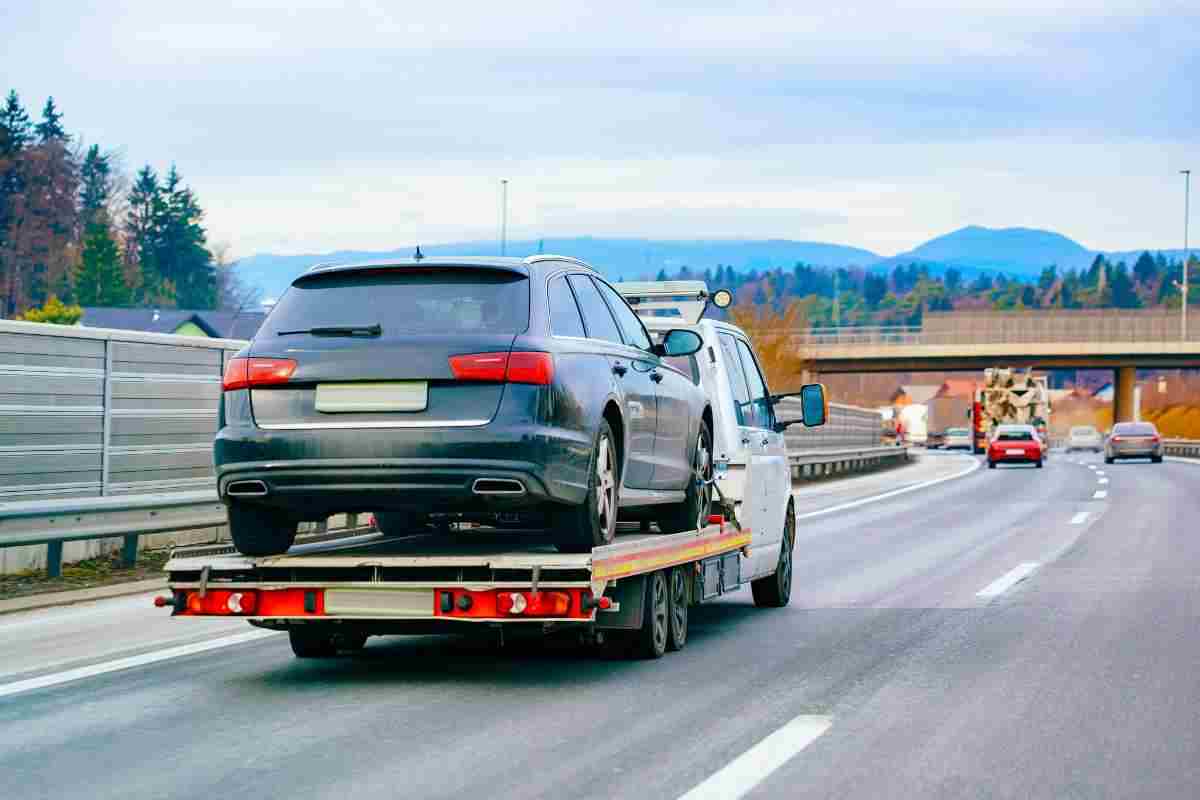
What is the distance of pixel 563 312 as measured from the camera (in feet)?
29.5

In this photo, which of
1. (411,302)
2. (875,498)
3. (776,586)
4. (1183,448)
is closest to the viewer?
(411,302)

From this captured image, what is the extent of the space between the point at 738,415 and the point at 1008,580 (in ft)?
12.0

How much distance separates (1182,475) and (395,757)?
39.5m

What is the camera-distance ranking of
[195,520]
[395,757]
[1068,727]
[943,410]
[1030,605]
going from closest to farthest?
[395,757], [1068,727], [1030,605], [195,520], [943,410]

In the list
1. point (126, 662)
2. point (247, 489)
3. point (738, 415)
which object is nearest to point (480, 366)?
point (247, 489)

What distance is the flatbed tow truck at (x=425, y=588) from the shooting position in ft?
26.3

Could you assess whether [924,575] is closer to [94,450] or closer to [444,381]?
[94,450]

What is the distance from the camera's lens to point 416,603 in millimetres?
8070

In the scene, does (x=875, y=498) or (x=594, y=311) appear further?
(x=875, y=498)

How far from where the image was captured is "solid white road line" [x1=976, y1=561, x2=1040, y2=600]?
44.3ft

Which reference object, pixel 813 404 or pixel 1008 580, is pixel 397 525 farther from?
pixel 1008 580

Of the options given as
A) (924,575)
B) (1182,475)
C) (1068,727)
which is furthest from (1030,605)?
(1182,475)

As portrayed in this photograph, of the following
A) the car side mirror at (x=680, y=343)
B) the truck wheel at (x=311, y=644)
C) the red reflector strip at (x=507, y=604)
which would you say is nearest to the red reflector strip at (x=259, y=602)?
the red reflector strip at (x=507, y=604)

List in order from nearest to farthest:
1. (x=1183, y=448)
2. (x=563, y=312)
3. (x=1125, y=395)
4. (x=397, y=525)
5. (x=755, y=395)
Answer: (x=563, y=312)
(x=397, y=525)
(x=755, y=395)
(x=1183, y=448)
(x=1125, y=395)
